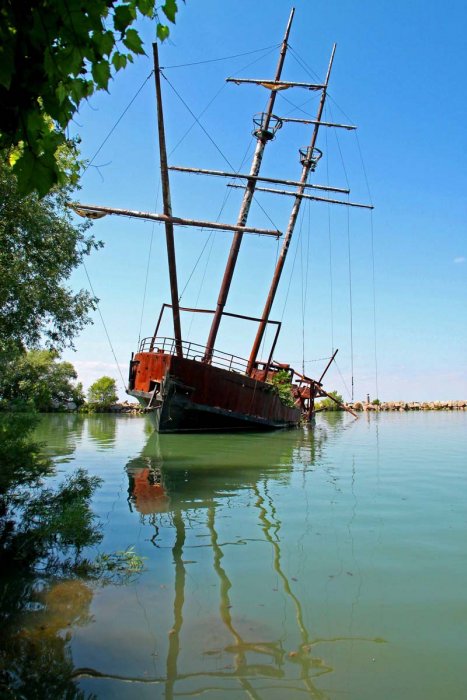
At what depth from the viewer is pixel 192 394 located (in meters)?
21.4

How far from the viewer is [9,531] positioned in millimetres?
5652

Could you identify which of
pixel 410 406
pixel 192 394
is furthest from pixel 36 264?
pixel 410 406

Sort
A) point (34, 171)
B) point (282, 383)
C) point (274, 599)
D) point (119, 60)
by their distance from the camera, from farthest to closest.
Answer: point (282, 383), point (274, 599), point (119, 60), point (34, 171)

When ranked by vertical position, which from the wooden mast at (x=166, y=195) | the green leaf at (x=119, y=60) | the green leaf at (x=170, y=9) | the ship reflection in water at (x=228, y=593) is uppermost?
the wooden mast at (x=166, y=195)

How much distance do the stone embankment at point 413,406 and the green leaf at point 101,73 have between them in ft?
234

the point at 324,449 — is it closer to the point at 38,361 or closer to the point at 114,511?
the point at 114,511

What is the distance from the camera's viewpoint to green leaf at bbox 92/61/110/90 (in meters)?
2.35

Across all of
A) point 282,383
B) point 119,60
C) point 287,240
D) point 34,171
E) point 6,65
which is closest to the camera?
point 6,65

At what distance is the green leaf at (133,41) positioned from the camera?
7.74 ft

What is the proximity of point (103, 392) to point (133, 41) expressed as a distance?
5981 cm

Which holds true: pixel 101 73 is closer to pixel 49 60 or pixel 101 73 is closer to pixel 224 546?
pixel 49 60

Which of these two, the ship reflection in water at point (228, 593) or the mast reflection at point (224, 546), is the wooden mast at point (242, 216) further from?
the ship reflection in water at point (228, 593)

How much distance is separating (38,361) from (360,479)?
43117 mm

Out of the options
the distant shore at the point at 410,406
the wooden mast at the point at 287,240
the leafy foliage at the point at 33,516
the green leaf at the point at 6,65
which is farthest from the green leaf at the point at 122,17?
the distant shore at the point at 410,406
